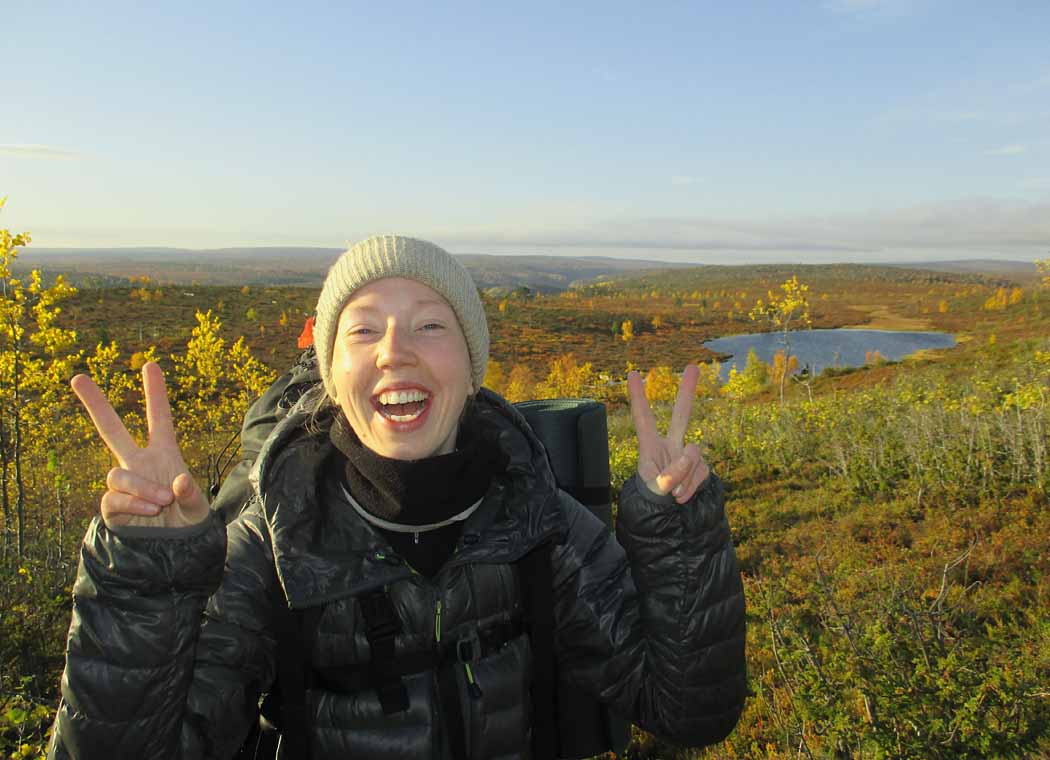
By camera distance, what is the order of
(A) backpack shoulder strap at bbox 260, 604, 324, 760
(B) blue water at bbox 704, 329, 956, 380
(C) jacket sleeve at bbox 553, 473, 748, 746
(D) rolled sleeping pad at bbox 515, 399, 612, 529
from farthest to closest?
(B) blue water at bbox 704, 329, 956, 380
(D) rolled sleeping pad at bbox 515, 399, 612, 529
(C) jacket sleeve at bbox 553, 473, 748, 746
(A) backpack shoulder strap at bbox 260, 604, 324, 760

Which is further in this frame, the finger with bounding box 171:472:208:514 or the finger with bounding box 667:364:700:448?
the finger with bounding box 667:364:700:448

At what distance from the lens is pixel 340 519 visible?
193cm

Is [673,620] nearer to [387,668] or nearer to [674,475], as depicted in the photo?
[674,475]

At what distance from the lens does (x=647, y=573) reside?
1875 mm

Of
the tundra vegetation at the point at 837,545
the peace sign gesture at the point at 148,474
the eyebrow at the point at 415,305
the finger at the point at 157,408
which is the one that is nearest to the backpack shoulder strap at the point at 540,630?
the eyebrow at the point at 415,305

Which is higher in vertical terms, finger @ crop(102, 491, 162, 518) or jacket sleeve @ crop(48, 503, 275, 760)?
finger @ crop(102, 491, 162, 518)

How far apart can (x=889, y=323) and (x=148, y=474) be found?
409ft

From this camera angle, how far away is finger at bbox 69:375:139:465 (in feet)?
4.81

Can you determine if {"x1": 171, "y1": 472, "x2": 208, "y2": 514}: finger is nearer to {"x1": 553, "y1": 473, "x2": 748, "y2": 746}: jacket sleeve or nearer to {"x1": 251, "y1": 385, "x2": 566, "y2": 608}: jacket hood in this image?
{"x1": 251, "y1": 385, "x2": 566, "y2": 608}: jacket hood

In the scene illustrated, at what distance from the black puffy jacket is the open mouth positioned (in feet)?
0.83

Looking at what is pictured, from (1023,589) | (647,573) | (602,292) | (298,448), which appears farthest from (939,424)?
(602,292)

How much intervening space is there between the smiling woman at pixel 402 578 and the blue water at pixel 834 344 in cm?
6690

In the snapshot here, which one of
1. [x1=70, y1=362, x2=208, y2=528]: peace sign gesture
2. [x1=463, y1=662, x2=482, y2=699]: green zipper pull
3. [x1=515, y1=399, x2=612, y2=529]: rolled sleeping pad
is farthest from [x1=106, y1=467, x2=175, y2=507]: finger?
[x1=515, y1=399, x2=612, y2=529]: rolled sleeping pad

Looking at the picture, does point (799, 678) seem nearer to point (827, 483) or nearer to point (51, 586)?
point (51, 586)
